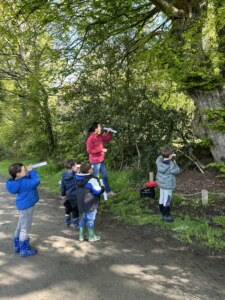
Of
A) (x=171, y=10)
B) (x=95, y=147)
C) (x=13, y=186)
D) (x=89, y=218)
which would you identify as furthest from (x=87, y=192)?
(x=171, y=10)

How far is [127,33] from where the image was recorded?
33.4 ft

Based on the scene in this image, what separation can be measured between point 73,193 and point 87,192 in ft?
2.44

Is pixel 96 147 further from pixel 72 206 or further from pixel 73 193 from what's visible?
pixel 72 206

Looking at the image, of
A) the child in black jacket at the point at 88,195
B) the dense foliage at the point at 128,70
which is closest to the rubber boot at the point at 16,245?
the child in black jacket at the point at 88,195

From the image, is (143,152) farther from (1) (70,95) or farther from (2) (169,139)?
(1) (70,95)

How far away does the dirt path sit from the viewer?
11.1ft

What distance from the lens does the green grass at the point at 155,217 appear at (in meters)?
4.73

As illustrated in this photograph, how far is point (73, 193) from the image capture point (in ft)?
18.4

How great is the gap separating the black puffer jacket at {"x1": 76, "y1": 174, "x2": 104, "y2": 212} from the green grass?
48.2 inches

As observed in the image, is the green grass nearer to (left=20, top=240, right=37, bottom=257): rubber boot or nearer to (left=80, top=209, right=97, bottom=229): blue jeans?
(left=80, top=209, right=97, bottom=229): blue jeans

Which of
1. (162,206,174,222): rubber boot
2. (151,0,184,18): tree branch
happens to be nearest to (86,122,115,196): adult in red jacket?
(162,206,174,222): rubber boot

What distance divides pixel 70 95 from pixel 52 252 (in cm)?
705

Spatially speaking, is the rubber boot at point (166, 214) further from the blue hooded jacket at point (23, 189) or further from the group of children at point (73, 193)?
the blue hooded jacket at point (23, 189)

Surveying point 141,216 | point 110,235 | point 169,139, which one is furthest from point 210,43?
point 110,235
